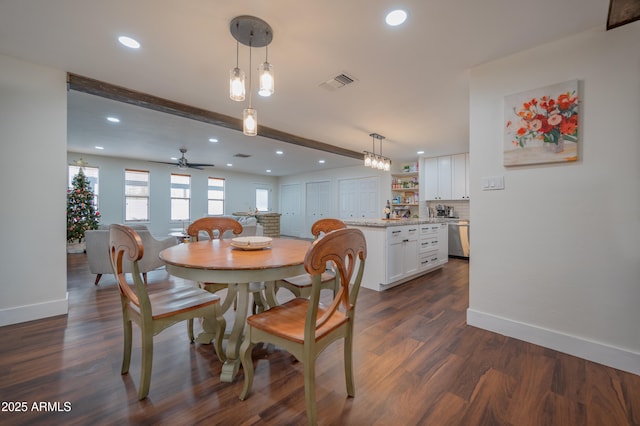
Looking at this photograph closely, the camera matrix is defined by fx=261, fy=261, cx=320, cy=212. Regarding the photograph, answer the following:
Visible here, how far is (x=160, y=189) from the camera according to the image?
7.45 metres

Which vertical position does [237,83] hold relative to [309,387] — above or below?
above

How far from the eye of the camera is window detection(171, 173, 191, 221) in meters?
7.70

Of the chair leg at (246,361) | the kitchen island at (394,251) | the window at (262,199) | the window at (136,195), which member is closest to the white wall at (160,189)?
the window at (136,195)

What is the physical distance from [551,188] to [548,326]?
1.07 m

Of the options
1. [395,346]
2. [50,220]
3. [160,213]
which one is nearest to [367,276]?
[395,346]

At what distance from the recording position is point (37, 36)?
1978 millimetres

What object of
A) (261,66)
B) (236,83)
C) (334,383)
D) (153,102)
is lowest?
(334,383)

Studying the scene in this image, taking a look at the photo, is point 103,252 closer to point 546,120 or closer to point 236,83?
point 236,83

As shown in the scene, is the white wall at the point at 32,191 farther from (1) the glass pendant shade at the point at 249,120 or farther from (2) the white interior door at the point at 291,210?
(2) the white interior door at the point at 291,210

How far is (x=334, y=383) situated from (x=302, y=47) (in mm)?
2414

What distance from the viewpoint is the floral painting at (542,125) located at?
1.90 m

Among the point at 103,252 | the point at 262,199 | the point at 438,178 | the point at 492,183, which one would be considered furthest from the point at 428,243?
the point at 262,199

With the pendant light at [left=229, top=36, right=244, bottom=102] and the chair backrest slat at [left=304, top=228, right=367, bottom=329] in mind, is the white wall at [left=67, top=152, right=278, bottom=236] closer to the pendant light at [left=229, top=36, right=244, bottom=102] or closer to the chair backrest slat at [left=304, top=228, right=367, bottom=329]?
the pendant light at [left=229, top=36, right=244, bottom=102]

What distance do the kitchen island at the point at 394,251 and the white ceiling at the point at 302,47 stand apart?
153cm
